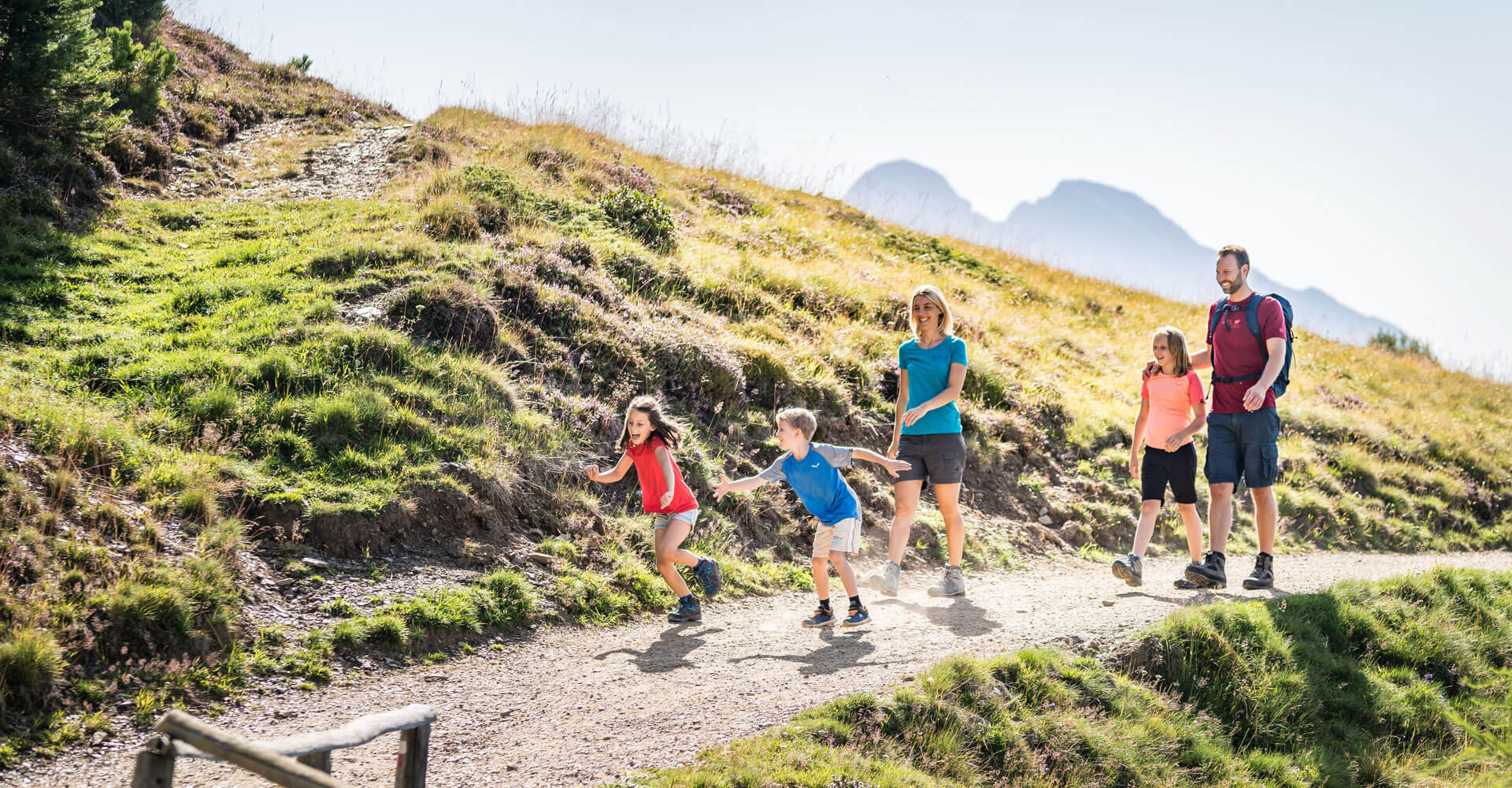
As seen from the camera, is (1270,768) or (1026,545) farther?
(1026,545)

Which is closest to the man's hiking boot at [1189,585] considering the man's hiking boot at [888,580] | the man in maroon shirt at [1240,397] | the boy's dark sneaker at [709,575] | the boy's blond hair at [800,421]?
the man in maroon shirt at [1240,397]

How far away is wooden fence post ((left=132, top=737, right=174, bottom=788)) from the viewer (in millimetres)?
2699

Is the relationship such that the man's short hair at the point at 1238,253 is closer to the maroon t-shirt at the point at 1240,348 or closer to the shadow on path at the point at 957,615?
the maroon t-shirt at the point at 1240,348

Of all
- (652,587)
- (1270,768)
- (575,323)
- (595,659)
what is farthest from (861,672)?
(575,323)

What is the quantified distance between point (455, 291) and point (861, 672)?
667 cm

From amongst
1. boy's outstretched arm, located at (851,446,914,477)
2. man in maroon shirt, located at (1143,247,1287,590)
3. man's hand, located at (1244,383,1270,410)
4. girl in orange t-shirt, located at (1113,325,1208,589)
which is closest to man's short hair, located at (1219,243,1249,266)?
man in maroon shirt, located at (1143,247,1287,590)

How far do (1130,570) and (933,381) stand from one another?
2.80m

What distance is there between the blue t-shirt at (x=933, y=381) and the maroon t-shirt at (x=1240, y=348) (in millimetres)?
2281

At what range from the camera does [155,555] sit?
17.6 ft

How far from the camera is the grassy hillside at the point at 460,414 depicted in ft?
17.6

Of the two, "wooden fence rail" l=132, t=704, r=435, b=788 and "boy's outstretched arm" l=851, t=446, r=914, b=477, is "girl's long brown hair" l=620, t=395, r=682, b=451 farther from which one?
"wooden fence rail" l=132, t=704, r=435, b=788

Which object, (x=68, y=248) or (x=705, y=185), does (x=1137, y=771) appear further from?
(x=705, y=185)

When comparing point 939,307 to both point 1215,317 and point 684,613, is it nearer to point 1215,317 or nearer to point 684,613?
point 1215,317

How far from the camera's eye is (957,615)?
732cm
